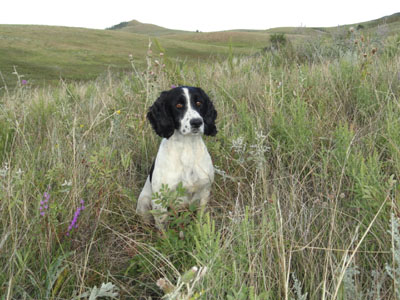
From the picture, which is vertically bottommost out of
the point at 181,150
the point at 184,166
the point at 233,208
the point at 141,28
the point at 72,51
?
the point at 233,208

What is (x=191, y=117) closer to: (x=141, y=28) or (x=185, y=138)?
(x=185, y=138)

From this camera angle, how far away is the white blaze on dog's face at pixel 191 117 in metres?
→ 2.46

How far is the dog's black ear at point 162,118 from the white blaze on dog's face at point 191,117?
0.36ft

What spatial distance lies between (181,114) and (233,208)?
0.81 metres

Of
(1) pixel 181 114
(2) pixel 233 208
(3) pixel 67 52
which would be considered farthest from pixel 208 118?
(3) pixel 67 52

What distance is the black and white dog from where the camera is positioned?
2.51 metres

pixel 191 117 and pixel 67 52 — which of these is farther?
pixel 67 52

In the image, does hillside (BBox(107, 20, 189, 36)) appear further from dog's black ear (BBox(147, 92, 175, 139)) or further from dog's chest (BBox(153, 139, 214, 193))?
dog's chest (BBox(153, 139, 214, 193))

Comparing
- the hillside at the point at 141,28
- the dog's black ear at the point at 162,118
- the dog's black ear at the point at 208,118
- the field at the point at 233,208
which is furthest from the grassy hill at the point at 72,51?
the hillside at the point at 141,28

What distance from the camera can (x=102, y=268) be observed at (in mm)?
1979

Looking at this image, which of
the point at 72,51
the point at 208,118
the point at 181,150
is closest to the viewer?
the point at 181,150

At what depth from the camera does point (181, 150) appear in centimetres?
257

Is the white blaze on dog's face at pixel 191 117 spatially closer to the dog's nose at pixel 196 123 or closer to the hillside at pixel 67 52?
the dog's nose at pixel 196 123

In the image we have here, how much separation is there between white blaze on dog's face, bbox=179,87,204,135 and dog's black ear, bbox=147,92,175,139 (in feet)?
0.36
